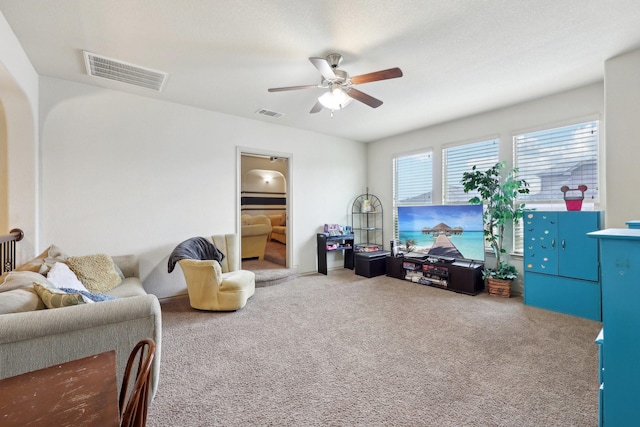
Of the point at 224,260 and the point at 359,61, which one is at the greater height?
the point at 359,61

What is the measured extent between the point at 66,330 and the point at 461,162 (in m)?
5.19

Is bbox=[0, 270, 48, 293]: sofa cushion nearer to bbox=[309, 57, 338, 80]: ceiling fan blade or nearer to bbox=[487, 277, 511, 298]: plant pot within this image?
bbox=[309, 57, 338, 80]: ceiling fan blade

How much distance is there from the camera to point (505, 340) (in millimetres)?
2629

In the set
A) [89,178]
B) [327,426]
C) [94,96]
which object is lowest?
[327,426]

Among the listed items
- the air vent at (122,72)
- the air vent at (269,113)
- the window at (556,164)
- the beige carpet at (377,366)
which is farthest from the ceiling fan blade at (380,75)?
the window at (556,164)

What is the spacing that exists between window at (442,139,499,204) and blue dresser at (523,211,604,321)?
1.18 m

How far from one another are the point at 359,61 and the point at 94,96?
3.23 meters

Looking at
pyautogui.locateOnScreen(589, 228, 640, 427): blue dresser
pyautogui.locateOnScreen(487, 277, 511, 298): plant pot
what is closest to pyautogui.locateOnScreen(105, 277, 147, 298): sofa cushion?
pyautogui.locateOnScreen(589, 228, 640, 427): blue dresser

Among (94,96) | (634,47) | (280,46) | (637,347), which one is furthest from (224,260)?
(634,47)

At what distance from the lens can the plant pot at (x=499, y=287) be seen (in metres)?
3.93

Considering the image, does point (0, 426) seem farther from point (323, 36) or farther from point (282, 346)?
point (323, 36)

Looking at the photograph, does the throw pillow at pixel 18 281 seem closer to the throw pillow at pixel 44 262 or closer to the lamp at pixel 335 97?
the throw pillow at pixel 44 262

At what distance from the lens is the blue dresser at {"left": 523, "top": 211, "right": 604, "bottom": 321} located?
10.4ft

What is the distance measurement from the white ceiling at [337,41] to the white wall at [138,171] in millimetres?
359
